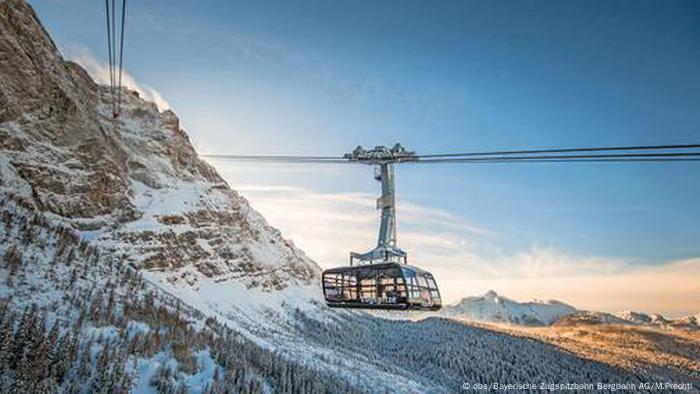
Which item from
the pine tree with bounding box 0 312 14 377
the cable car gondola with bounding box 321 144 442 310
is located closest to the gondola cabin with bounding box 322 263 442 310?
the cable car gondola with bounding box 321 144 442 310

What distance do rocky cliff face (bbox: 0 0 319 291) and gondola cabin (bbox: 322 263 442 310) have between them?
43.7 metres

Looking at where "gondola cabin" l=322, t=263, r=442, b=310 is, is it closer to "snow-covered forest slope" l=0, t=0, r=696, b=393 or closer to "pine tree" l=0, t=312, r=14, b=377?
"snow-covered forest slope" l=0, t=0, r=696, b=393

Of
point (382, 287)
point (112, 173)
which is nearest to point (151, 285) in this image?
point (382, 287)

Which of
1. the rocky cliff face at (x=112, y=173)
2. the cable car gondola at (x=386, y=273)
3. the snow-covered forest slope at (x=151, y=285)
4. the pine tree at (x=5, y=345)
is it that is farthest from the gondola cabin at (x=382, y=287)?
the rocky cliff face at (x=112, y=173)

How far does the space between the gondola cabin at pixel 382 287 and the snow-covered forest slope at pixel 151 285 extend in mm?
7737

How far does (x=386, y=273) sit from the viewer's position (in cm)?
1822

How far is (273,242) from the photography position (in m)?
157

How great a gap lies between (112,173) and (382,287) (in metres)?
85.1

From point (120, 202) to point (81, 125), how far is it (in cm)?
1777

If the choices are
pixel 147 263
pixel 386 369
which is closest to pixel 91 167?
pixel 147 263

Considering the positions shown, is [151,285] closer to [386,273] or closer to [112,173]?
[386,273]

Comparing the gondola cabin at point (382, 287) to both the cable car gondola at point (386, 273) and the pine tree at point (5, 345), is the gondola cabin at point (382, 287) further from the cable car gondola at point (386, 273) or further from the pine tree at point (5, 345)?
the pine tree at point (5, 345)

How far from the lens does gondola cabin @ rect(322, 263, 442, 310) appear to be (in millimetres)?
17688

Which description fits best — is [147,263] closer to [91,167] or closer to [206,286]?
[206,286]
